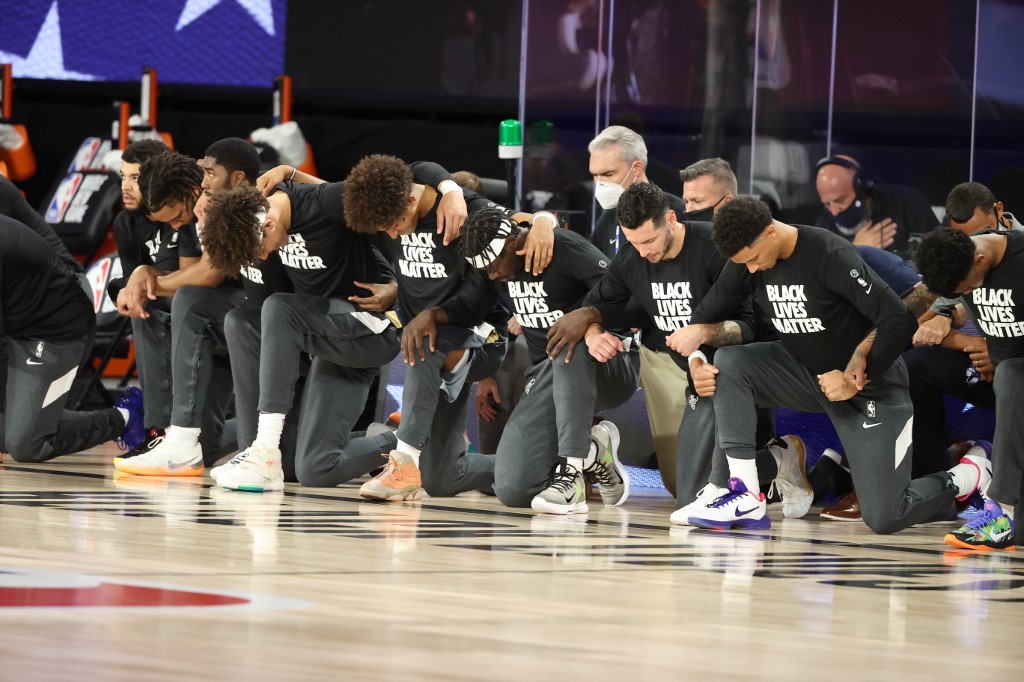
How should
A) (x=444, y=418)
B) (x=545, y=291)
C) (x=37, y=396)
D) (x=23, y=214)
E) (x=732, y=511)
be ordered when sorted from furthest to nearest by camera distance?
(x=23, y=214), (x=37, y=396), (x=444, y=418), (x=545, y=291), (x=732, y=511)

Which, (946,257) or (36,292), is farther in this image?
(36,292)

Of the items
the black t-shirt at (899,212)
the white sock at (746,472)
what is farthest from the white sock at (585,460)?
the black t-shirt at (899,212)

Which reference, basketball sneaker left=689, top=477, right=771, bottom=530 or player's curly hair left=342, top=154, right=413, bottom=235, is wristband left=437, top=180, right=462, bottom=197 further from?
basketball sneaker left=689, top=477, right=771, bottom=530

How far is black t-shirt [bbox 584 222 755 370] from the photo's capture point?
449cm

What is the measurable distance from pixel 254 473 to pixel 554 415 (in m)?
0.96

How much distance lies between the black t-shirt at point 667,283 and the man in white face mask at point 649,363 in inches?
20.1

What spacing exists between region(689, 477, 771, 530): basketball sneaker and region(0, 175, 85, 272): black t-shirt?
2.72m

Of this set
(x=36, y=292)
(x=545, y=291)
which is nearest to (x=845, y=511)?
(x=545, y=291)

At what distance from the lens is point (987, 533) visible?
3.89 meters

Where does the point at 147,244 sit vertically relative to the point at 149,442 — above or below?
above

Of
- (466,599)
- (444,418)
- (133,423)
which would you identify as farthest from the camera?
(133,423)

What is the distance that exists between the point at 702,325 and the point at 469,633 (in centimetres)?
245

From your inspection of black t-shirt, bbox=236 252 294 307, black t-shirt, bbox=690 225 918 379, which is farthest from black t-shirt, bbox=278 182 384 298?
black t-shirt, bbox=690 225 918 379

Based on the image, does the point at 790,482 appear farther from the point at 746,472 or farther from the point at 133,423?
the point at 133,423
